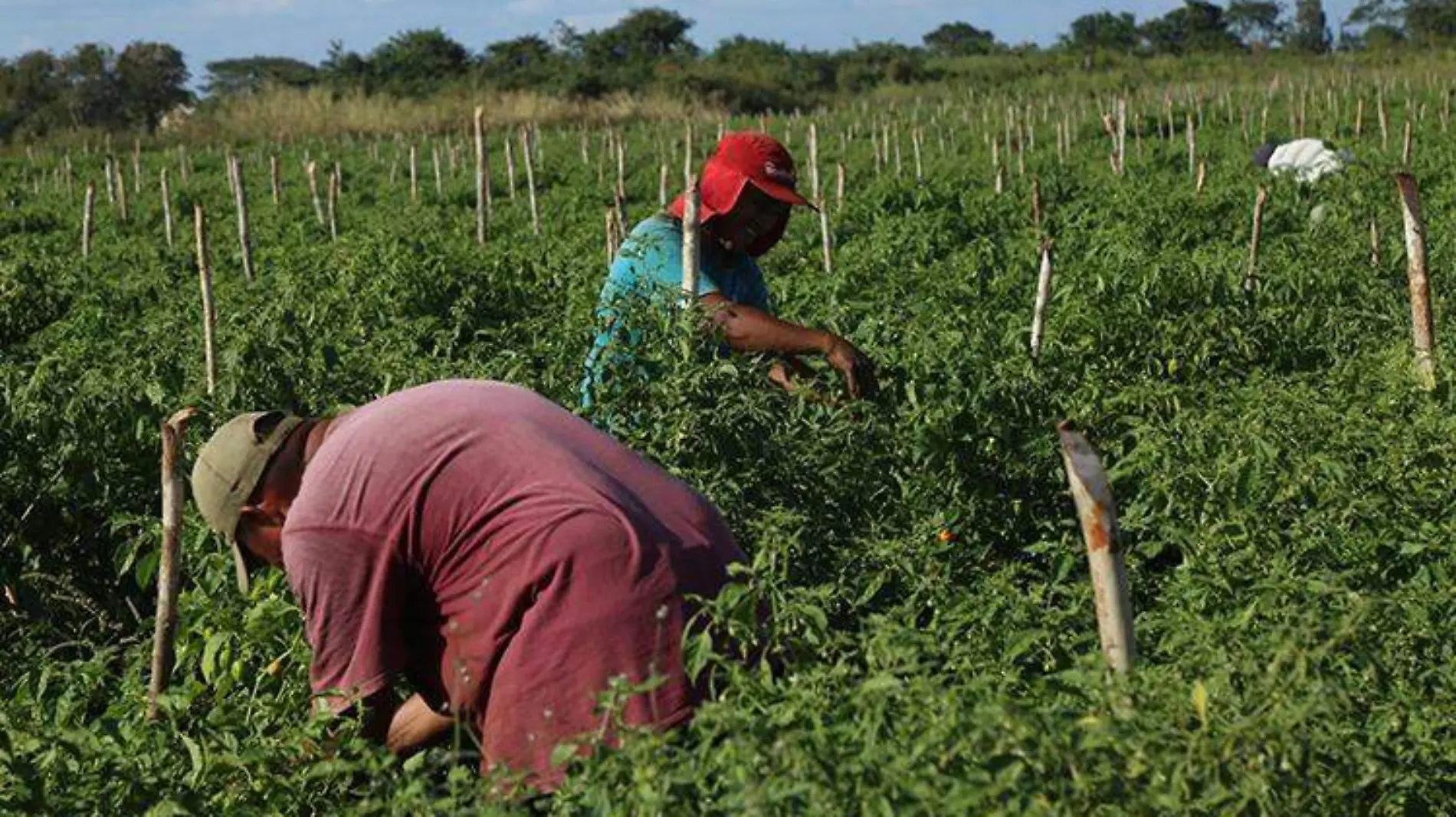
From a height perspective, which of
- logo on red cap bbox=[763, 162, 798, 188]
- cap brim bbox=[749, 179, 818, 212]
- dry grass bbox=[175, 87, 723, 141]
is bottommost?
cap brim bbox=[749, 179, 818, 212]

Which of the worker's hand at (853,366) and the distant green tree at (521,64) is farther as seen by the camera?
the distant green tree at (521,64)

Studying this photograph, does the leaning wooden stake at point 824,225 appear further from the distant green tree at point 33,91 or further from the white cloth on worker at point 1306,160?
the distant green tree at point 33,91

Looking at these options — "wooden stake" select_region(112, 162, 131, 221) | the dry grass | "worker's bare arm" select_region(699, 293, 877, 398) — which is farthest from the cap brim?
the dry grass

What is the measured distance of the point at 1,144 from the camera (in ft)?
119

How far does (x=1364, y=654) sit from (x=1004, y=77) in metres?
47.2

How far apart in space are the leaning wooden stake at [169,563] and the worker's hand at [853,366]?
5.81ft

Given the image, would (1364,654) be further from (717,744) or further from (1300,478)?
(1300,478)

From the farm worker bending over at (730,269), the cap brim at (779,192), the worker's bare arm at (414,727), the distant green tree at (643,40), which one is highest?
the distant green tree at (643,40)

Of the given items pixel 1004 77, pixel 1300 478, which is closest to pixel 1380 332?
pixel 1300 478

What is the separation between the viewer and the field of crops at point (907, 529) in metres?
2.60

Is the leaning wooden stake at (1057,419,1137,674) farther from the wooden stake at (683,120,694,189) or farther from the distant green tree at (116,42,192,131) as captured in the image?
the distant green tree at (116,42,192,131)

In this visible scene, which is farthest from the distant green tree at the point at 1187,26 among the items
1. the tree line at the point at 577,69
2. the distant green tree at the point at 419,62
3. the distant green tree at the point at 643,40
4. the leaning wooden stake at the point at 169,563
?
the leaning wooden stake at the point at 169,563

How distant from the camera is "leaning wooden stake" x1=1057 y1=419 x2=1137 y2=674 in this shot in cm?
318

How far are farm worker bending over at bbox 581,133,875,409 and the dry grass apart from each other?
3012 cm
